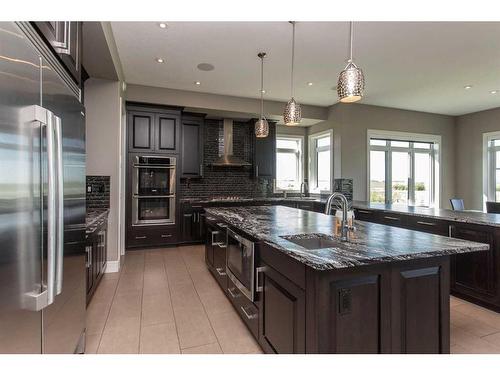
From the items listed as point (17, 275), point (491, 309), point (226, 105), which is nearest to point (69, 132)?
point (17, 275)

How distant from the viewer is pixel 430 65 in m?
3.94

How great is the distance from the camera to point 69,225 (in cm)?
135

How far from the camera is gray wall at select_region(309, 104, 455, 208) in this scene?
5.75 m

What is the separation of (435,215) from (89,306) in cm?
394

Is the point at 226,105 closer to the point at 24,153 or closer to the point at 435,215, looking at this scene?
the point at 435,215

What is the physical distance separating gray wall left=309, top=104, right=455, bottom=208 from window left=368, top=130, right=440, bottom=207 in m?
0.19

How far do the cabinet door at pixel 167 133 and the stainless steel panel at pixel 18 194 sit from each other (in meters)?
4.14

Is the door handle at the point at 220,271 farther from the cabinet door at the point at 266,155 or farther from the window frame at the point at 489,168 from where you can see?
the window frame at the point at 489,168

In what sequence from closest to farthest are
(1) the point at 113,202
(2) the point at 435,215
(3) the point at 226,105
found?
(2) the point at 435,215 < (1) the point at 113,202 < (3) the point at 226,105

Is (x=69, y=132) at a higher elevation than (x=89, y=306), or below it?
higher

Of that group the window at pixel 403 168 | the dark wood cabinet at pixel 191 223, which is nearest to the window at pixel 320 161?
the window at pixel 403 168

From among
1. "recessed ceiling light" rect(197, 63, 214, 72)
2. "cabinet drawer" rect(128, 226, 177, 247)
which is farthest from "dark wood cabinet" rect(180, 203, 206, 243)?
"recessed ceiling light" rect(197, 63, 214, 72)

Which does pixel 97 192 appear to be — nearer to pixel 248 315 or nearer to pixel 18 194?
pixel 248 315

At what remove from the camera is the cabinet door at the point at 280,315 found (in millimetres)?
1437
